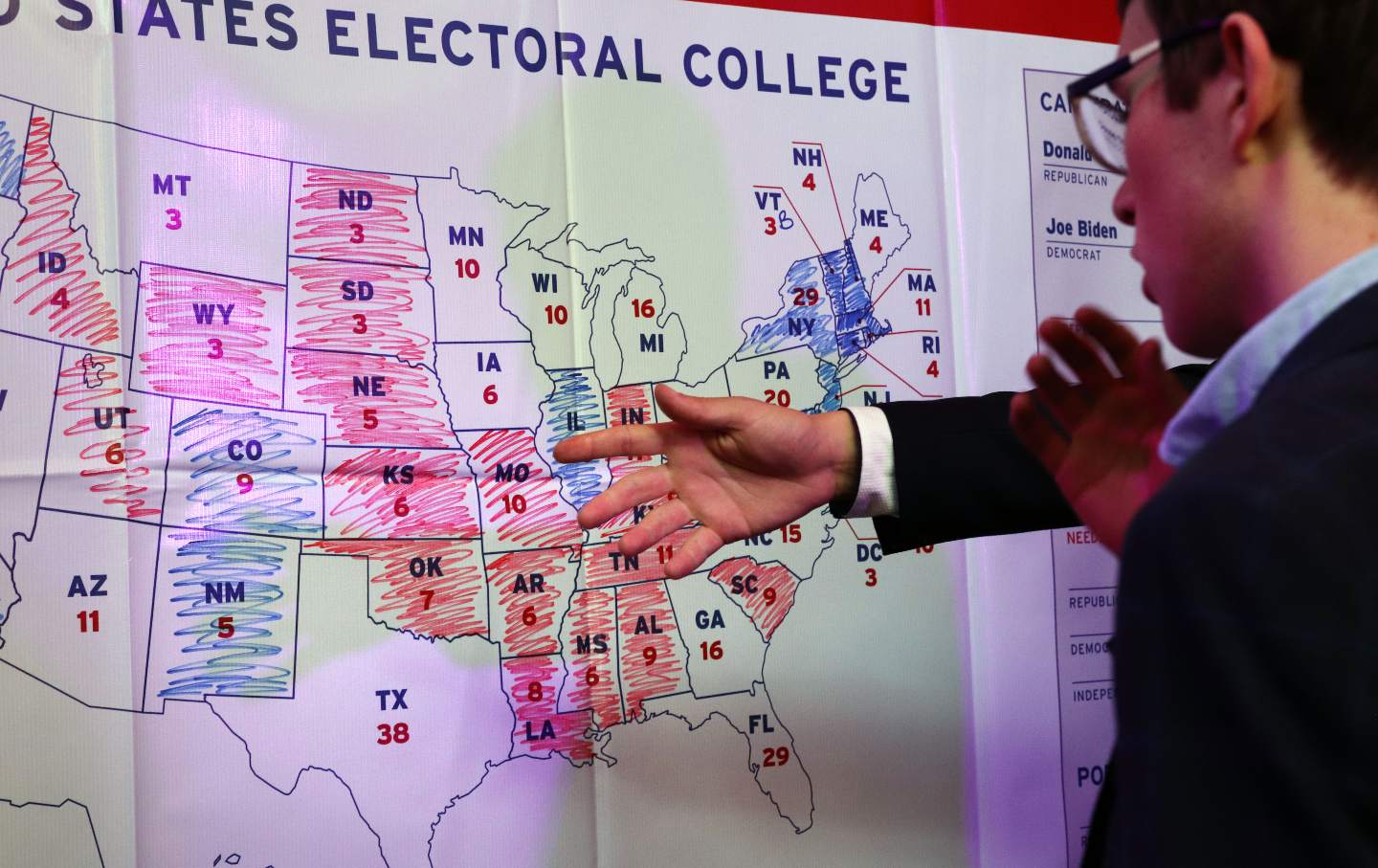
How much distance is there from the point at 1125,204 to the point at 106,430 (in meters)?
0.99

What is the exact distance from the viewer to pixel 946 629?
1.39 meters

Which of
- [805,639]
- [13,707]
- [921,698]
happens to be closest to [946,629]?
[921,698]

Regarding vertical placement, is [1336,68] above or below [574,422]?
above

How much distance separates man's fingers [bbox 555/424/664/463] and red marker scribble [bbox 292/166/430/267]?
393 millimetres

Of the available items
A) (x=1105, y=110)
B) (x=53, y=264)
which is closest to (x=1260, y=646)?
(x=1105, y=110)

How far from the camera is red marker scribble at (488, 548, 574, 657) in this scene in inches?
46.4

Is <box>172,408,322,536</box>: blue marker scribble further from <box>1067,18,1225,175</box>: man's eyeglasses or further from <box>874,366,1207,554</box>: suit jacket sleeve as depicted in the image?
<box>1067,18,1225,175</box>: man's eyeglasses

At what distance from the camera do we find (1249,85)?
597mm

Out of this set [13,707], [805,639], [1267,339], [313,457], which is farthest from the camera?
[805,639]

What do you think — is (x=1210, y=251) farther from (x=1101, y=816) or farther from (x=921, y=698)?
(x=921, y=698)

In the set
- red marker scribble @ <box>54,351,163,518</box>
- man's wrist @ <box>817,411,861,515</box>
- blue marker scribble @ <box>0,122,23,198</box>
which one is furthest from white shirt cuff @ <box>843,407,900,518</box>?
blue marker scribble @ <box>0,122,23,198</box>

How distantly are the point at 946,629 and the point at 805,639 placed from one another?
216 mm

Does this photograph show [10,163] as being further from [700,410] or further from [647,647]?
[647,647]

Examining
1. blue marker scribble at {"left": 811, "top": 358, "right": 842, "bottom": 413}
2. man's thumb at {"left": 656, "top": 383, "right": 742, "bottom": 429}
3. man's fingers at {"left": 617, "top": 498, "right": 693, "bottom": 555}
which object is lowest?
man's fingers at {"left": 617, "top": 498, "right": 693, "bottom": 555}
